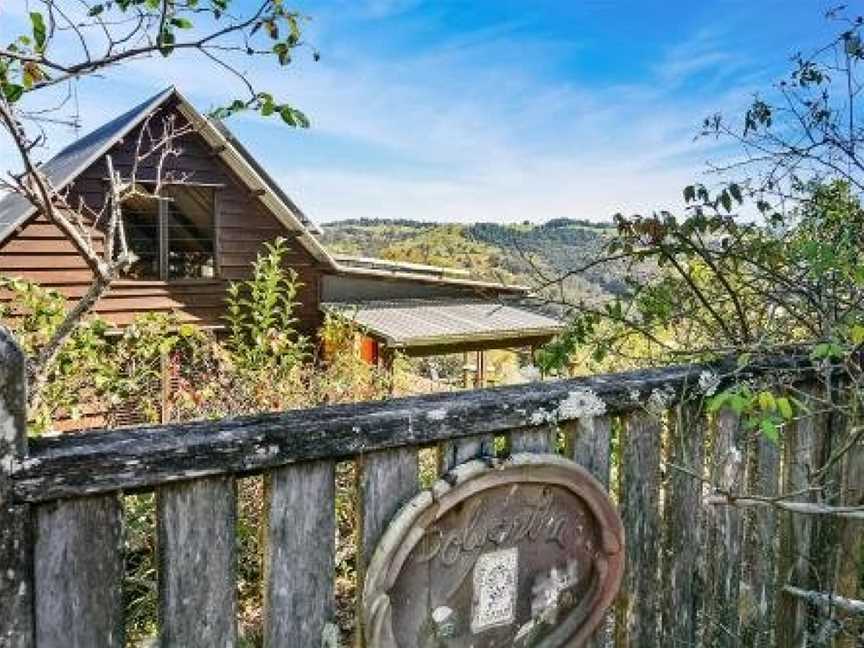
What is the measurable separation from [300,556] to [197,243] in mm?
12377

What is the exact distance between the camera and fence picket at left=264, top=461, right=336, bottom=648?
125 centimetres

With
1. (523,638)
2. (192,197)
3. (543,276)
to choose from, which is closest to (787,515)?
(523,638)

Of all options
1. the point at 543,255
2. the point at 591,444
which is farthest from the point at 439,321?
the point at 591,444

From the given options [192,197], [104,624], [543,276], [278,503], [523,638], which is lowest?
[523,638]

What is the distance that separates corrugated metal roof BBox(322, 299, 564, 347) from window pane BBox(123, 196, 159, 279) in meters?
3.12

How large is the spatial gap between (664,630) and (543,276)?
1622 millimetres

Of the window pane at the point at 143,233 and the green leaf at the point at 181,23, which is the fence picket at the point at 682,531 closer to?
the green leaf at the point at 181,23

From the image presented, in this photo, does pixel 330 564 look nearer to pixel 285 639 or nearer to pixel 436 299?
pixel 285 639

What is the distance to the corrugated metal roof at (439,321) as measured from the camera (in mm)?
11901

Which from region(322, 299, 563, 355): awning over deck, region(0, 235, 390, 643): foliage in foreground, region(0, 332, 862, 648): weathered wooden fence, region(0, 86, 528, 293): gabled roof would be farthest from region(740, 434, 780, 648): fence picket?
region(322, 299, 563, 355): awning over deck

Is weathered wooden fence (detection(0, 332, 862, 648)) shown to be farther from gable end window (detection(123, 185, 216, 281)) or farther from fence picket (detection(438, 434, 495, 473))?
gable end window (detection(123, 185, 216, 281))

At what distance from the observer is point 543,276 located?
122 inches

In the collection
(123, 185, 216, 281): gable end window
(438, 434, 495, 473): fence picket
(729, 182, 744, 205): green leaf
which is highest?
(123, 185, 216, 281): gable end window

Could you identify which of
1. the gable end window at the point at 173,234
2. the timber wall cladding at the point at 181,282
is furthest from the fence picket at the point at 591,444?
the gable end window at the point at 173,234
